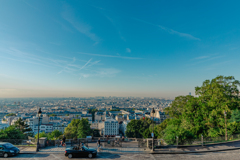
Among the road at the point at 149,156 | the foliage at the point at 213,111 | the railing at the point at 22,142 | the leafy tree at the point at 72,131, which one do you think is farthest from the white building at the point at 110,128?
the road at the point at 149,156

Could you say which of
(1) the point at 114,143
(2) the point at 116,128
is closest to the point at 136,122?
(2) the point at 116,128

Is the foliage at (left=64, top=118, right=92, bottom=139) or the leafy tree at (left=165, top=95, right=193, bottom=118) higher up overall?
the leafy tree at (left=165, top=95, right=193, bottom=118)

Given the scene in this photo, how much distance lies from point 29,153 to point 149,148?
439 inches

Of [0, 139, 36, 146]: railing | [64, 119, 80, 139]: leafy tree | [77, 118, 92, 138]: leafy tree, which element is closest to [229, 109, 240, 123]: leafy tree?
[0, 139, 36, 146]: railing

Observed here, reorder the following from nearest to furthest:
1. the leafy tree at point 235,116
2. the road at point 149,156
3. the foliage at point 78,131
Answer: the road at point 149,156 → the leafy tree at point 235,116 → the foliage at point 78,131

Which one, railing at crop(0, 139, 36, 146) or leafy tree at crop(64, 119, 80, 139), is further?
leafy tree at crop(64, 119, 80, 139)

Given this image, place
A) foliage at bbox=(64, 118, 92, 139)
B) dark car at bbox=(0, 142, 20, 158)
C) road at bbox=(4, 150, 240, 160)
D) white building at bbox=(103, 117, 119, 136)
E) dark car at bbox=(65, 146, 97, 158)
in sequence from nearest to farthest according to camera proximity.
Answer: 1. dark car at bbox=(0, 142, 20, 158)
2. dark car at bbox=(65, 146, 97, 158)
3. road at bbox=(4, 150, 240, 160)
4. foliage at bbox=(64, 118, 92, 139)
5. white building at bbox=(103, 117, 119, 136)

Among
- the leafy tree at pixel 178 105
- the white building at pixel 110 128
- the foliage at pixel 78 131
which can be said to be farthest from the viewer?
the white building at pixel 110 128

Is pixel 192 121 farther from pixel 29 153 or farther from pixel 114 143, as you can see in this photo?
pixel 29 153

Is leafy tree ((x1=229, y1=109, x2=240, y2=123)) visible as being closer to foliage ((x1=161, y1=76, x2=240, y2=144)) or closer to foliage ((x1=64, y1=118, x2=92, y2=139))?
foliage ((x1=161, y1=76, x2=240, y2=144))

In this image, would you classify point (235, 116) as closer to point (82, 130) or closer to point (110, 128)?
point (82, 130)

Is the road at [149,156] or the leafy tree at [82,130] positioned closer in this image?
the road at [149,156]

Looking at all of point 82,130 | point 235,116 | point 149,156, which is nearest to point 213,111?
point 235,116

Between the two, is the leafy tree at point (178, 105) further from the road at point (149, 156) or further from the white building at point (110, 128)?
the white building at point (110, 128)
